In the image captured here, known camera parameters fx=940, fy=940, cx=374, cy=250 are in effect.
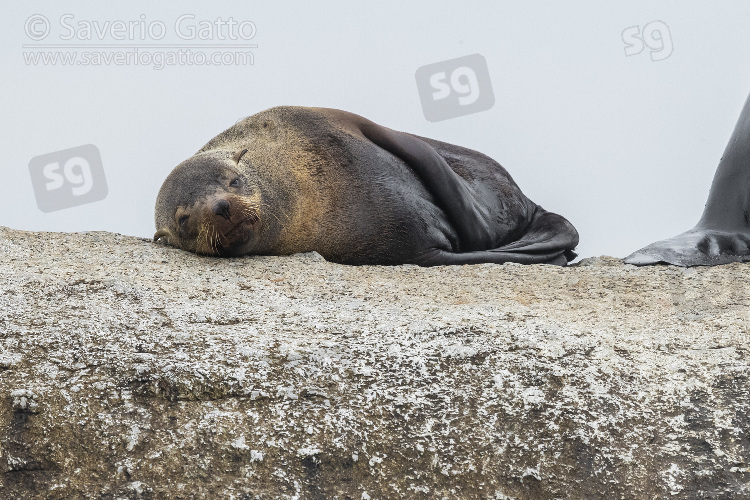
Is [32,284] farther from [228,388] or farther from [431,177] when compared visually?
[431,177]

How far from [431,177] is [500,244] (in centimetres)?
78

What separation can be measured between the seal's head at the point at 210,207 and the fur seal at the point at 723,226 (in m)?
2.18

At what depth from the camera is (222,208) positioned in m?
5.14

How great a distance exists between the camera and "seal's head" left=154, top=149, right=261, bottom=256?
5113 millimetres

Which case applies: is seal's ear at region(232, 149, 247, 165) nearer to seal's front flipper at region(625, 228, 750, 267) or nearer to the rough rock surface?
the rough rock surface

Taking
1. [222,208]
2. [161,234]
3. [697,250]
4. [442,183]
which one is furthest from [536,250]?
[161,234]

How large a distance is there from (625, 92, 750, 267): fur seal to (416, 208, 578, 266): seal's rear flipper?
78cm

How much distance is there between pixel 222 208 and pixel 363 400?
2560 millimetres

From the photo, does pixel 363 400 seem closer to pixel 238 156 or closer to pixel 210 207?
pixel 210 207

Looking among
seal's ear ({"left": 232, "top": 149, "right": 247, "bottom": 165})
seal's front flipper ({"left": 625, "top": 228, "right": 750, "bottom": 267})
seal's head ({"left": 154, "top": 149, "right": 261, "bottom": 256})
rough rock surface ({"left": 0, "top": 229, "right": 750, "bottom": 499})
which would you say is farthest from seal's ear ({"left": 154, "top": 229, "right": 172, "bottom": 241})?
seal's front flipper ({"left": 625, "top": 228, "right": 750, "bottom": 267})

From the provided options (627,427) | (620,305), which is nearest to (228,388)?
(627,427)

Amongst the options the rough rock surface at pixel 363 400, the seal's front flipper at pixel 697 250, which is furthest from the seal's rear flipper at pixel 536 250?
the rough rock surface at pixel 363 400

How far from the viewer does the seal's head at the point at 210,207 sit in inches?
201

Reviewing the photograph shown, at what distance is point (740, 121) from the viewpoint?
6.67 metres
